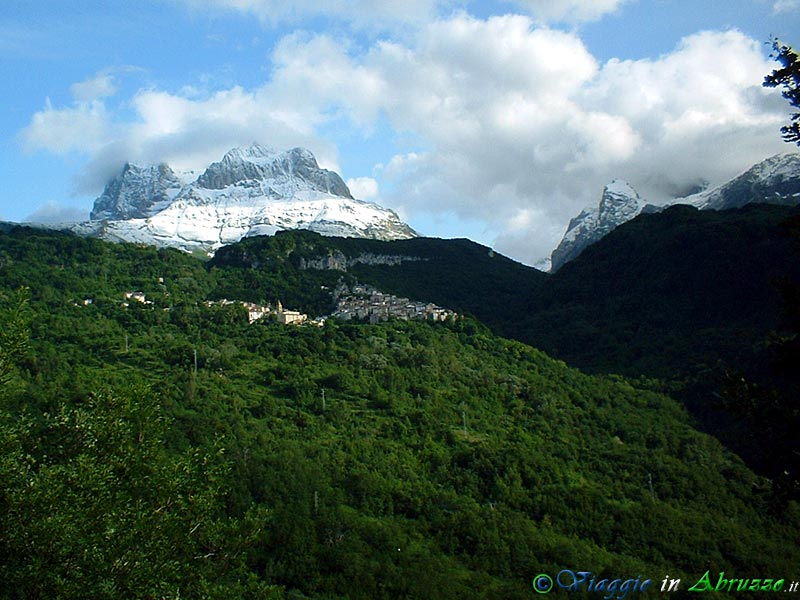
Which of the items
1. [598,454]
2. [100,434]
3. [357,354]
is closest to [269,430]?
[357,354]

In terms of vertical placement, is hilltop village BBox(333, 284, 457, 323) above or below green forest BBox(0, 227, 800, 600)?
above

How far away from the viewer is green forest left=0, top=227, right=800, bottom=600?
1407 cm

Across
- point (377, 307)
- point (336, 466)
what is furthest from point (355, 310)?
point (336, 466)

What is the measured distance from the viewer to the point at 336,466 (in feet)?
208

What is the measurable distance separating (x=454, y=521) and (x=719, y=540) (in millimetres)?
22388

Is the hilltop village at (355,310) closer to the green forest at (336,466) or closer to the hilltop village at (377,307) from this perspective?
the hilltop village at (377,307)

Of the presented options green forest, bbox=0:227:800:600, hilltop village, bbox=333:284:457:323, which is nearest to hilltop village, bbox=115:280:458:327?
hilltop village, bbox=333:284:457:323

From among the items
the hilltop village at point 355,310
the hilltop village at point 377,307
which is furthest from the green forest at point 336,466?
the hilltop village at point 377,307

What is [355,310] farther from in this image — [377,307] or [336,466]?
[336,466]

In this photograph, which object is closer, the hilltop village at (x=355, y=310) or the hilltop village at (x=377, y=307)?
the hilltop village at (x=355, y=310)

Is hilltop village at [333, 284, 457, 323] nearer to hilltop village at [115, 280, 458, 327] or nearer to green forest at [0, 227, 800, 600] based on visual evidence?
hilltop village at [115, 280, 458, 327]

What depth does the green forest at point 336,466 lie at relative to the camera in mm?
14070

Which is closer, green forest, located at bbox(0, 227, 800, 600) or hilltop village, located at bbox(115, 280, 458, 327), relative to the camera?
green forest, located at bbox(0, 227, 800, 600)

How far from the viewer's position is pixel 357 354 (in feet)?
293
